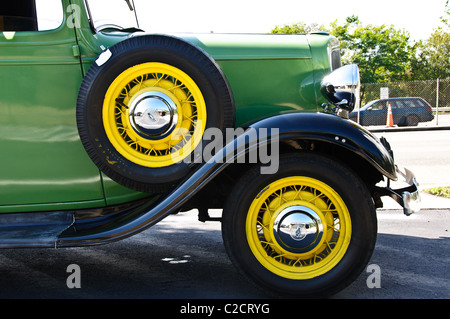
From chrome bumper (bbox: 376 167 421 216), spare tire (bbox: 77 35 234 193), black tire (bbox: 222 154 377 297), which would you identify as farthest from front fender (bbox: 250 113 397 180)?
spare tire (bbox: 77 35 234 193)

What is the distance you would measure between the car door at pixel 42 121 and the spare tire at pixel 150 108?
228 millimetres

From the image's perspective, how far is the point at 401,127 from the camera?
16.5 metres

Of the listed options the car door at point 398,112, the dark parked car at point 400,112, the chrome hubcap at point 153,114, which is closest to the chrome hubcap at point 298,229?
the chrome hubcap at point 153,114

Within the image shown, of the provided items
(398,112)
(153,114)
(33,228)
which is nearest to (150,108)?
(153,114)

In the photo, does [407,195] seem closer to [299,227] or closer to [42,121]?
[299,227]

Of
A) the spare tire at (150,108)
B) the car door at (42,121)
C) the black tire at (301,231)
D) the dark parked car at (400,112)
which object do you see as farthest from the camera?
the dark parked car at (400,112)

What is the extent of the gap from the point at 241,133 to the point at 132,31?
3.80 ft

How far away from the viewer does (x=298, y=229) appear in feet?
8.20

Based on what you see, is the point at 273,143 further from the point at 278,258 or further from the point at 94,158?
the point at 94,158

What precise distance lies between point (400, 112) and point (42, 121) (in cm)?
1613

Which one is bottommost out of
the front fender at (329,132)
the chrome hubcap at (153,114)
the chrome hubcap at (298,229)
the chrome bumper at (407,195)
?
the chrome hubcap at (298,229)

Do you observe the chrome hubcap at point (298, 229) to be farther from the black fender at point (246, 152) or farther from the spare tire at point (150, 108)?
the spare tire at point (150, 108)

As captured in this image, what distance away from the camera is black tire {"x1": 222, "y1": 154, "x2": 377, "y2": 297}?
2445 millimetres

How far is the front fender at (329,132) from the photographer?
2471 mm
